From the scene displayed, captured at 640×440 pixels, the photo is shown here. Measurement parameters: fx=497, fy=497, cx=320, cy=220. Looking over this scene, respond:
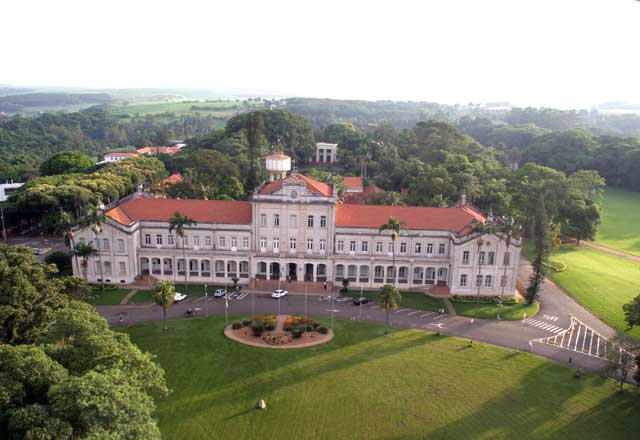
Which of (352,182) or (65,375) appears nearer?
(65,375)

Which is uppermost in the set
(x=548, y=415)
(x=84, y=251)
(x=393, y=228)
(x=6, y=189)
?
(x=393, y=228)

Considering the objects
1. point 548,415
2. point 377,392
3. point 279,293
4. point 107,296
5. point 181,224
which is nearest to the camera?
point 548,415

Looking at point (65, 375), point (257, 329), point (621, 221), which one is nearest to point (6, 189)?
point (257, 329)

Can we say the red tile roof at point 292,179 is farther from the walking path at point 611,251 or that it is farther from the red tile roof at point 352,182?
the walking path at point 611,251

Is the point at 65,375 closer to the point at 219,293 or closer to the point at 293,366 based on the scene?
the point at 293,366

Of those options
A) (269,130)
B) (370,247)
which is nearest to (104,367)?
(370,247)
